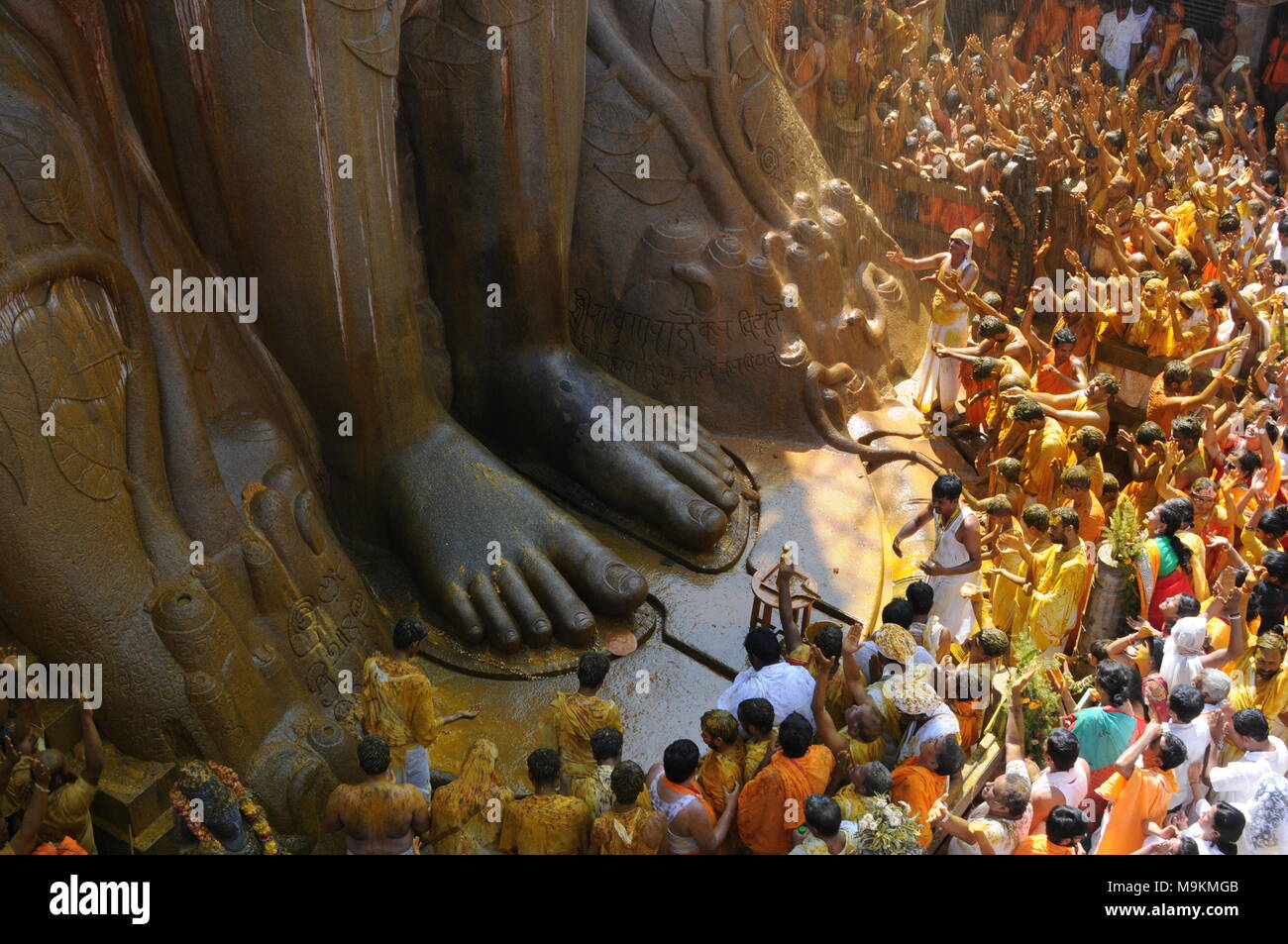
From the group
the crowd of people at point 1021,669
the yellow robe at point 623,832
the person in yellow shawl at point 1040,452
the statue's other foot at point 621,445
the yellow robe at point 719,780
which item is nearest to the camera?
the yellow robe at point 623,832

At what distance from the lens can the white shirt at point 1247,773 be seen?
4.33 m

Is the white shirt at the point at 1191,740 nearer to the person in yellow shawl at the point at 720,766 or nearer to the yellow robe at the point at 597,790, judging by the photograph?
the person in yellow shawl at the point at 720,766

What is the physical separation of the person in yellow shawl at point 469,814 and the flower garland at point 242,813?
564 millimetres

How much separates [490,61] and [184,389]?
2.35 meters

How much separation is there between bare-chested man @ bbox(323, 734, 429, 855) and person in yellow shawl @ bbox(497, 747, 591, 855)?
335mm

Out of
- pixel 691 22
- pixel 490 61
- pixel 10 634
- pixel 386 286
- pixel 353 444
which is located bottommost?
pixel 10 634

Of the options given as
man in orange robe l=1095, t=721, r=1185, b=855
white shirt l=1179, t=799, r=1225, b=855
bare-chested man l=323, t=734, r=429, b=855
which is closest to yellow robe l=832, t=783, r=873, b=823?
man in orange robe l=1095, t=721, r=1185, b=855

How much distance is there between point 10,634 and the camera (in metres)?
4.68

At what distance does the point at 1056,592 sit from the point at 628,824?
2599 millimetres

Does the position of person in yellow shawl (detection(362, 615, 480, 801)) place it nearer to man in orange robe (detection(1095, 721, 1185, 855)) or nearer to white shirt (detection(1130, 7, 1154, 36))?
man in orange robe (detection(1095, 721, 1185, 855))

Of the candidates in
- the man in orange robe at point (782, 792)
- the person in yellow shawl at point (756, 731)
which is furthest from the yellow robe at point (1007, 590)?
the man in orange robe at point (782, 792)

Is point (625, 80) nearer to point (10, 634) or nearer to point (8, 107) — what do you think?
point (8, 107)

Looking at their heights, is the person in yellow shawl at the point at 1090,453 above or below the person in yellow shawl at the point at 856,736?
above

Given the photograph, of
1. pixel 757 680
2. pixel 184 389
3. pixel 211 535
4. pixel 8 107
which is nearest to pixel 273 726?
pixel 211 535
